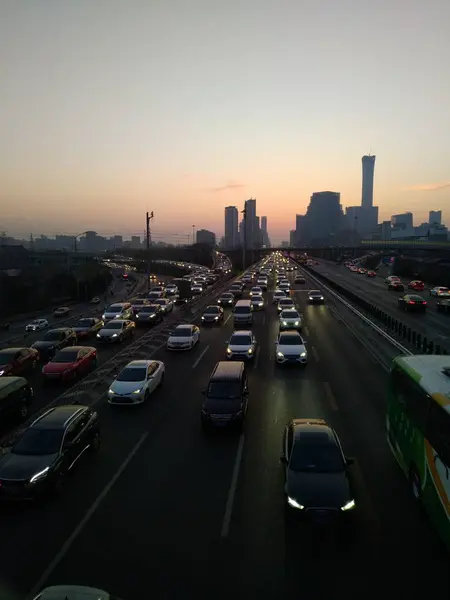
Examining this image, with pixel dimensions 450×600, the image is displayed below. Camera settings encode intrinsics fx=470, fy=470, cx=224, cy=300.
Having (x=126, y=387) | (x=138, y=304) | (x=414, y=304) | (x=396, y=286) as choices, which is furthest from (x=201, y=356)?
(x=396, y=286)

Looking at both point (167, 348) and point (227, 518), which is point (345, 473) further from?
point (167, 348)

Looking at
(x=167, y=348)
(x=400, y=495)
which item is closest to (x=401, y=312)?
(x=167, y=348)

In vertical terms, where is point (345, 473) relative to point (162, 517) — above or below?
above

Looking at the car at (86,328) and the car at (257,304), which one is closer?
the car at (86,328)

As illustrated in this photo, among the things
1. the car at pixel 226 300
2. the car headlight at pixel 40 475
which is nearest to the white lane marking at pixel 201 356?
the car headlight at pixel 40 475

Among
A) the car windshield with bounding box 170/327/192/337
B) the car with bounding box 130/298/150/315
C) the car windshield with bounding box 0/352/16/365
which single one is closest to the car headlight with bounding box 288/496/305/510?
the car windshield with bounding box 0/352/16/365

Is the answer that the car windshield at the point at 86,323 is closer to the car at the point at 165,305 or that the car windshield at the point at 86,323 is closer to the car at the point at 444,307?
the car at the point at 165,305
